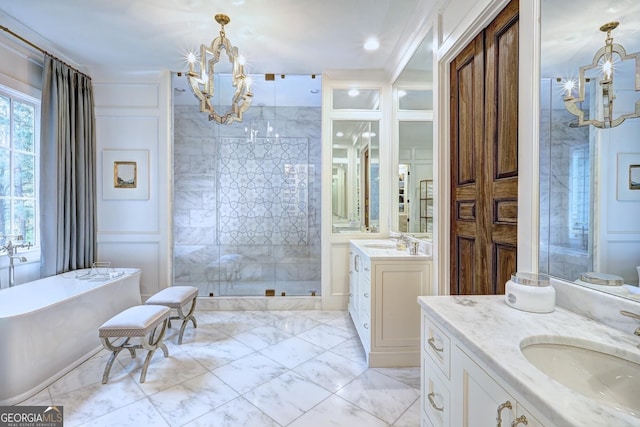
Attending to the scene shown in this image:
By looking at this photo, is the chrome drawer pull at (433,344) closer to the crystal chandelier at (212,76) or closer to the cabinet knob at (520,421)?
the cabinet knob at (520,421)

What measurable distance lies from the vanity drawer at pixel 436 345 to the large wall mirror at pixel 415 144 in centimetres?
131

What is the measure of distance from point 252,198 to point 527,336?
3.68 m

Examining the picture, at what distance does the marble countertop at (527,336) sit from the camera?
563 millimetres

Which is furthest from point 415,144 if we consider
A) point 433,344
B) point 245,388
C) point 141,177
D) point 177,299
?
point 141,177

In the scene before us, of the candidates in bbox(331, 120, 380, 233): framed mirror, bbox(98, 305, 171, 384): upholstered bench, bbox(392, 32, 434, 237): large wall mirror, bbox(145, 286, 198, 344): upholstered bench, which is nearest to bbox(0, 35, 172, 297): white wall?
bbox(145, 286, 198, 344): upholstered bench

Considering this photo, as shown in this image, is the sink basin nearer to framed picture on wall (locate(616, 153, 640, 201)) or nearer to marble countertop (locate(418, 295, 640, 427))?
marble countertop (locate(418, 295, 640, 427))

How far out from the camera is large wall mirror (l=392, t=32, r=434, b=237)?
2.51 meters

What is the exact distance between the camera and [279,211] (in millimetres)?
4168

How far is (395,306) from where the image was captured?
234 centimetres

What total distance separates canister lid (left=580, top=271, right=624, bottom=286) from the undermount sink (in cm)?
27

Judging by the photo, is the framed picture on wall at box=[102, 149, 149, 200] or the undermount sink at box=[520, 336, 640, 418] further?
the framed picture on wall at box=[102, 149, 149, 200]

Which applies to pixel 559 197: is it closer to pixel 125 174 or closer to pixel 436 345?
pixel 436 345

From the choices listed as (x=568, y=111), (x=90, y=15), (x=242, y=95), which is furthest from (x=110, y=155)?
(x=568, y=111)

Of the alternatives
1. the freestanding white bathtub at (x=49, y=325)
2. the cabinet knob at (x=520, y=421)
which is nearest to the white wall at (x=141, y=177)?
the freestanding white bathtub at (x=49, y=325)
